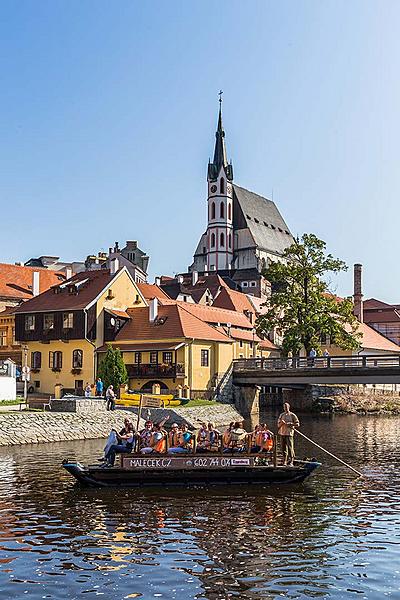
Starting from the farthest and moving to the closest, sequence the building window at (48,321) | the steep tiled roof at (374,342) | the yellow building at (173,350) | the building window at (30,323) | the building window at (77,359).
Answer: the steep tiled roof at (374,342) < the building window at (30,323) < the building window at (48,321) < the building window at (77,359) < the yellow building at (173,350)

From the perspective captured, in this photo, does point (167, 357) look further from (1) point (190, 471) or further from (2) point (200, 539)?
(2) point (200, 539)

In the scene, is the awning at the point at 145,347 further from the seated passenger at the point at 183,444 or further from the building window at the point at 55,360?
the seated passenger at the point at 183,444

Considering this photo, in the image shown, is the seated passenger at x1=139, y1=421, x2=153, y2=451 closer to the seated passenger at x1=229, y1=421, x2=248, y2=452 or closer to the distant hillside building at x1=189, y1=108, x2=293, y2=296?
the seated passenger at x1=229, y1=421, x2=248, y2=452

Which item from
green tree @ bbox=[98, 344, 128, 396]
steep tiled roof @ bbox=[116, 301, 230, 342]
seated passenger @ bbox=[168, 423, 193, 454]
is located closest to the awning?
steep tiled roof @ bbox=[116, 301, 230, 342]

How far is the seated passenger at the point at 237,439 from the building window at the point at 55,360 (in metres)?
38.5

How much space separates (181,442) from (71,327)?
37970mm

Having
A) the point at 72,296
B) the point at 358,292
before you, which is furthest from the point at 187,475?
the point at 358,292

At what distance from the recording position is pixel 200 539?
19141 millimetres

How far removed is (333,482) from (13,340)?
49705 mm

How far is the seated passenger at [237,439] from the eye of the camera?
28016 millimetres

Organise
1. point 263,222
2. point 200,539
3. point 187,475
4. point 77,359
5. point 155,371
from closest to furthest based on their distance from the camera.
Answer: point 200,539
point 187,475
point 155,371
point 77,359
point 263,222

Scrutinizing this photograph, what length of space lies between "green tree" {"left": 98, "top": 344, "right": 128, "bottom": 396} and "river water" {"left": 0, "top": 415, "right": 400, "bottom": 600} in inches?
1025

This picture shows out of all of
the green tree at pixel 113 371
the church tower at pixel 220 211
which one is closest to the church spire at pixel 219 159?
the church tower at pixel 220 211

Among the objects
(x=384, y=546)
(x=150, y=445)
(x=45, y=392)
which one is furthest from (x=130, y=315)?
(x=384, y=546)
